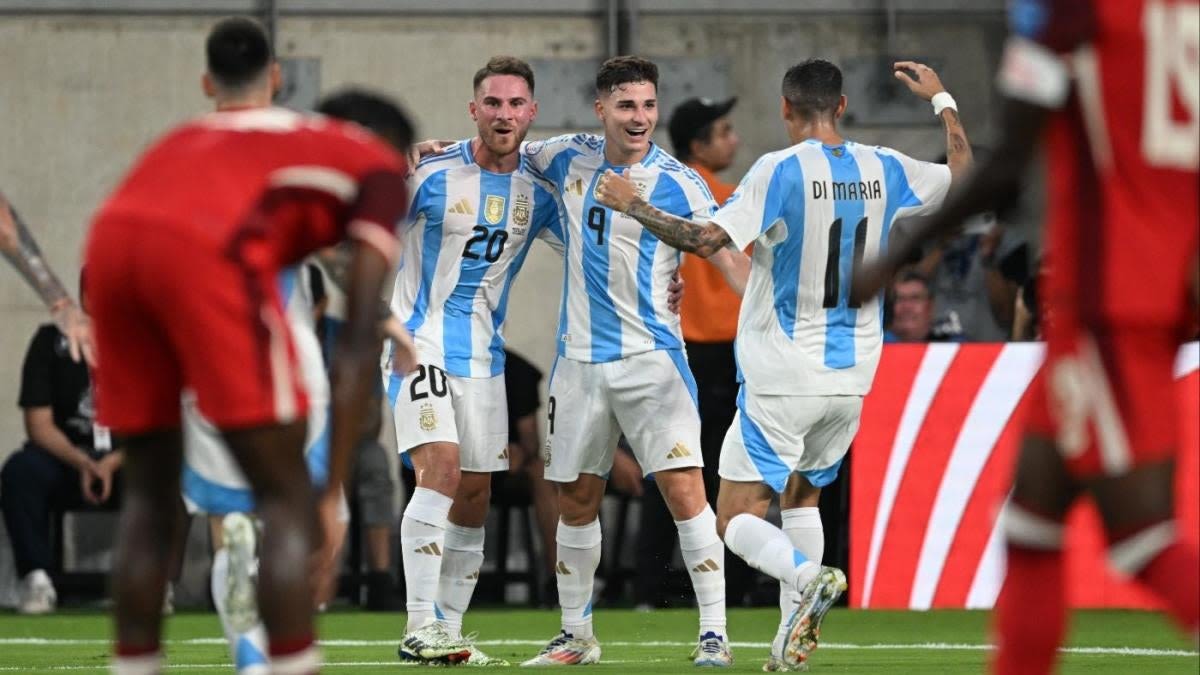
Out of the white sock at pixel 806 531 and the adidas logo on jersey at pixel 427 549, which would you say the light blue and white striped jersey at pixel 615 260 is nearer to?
the white sock at pixel 806 531

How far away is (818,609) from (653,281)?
1.84 meters

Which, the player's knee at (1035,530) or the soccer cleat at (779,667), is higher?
the player's knee at (1035,530)

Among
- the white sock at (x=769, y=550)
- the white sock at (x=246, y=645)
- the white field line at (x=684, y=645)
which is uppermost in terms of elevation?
the white sock at (x=246, y=645)

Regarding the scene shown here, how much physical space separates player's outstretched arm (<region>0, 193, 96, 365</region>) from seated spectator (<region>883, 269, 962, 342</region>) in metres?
7.20

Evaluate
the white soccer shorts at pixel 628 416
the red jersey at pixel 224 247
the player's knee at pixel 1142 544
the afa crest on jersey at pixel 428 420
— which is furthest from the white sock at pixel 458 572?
the player's knee at pixel 1142 544

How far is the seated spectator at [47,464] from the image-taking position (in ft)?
41.4

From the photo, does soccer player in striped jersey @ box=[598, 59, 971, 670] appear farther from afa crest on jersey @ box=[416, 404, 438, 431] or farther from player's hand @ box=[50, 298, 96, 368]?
player's hand @ box=[50, 298, 96, 368]

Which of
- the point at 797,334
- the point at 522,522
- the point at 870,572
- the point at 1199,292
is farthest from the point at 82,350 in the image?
the point at 522,522

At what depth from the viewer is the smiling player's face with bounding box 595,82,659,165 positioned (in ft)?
28.2

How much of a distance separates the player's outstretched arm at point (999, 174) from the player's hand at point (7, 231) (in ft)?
9.69

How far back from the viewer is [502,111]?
8.70 metres

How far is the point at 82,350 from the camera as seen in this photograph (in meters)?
5.36

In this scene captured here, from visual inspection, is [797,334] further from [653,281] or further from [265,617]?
[265,617]

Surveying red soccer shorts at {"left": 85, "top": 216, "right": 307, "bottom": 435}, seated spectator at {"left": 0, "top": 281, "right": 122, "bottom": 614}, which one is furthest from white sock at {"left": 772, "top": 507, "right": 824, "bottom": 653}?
seated spectator at {"left": 0, "top": 281, "right": 122, "bottom": 614}
